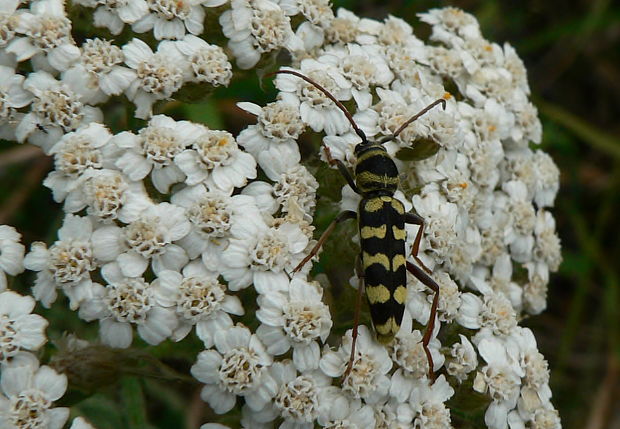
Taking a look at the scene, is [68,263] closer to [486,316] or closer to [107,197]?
[107,197]

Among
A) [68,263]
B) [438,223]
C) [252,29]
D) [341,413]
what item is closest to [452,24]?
[252,29]

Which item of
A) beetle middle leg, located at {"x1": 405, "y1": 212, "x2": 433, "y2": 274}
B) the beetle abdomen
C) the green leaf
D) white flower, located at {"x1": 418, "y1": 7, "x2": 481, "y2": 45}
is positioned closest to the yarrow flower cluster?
beetle middle leg, located at {"x1": 405, "y1": 212, "x2": 433, "y2": 274}

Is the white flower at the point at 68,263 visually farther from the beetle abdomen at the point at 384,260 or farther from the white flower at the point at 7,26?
the beetle abdomen at the point at 384,260

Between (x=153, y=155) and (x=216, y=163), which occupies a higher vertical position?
(x=216, y=163)

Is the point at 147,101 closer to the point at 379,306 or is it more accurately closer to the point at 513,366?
the point at 379,306

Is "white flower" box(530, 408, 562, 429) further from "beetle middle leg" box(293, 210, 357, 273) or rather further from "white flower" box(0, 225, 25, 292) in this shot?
"white flower" box(0, 225, 25, 292)

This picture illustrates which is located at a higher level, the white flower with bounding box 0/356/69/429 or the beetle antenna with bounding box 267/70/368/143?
the beetle antenna with bounding box 267/70/368/143

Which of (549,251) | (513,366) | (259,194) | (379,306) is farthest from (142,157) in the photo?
(549,251)
